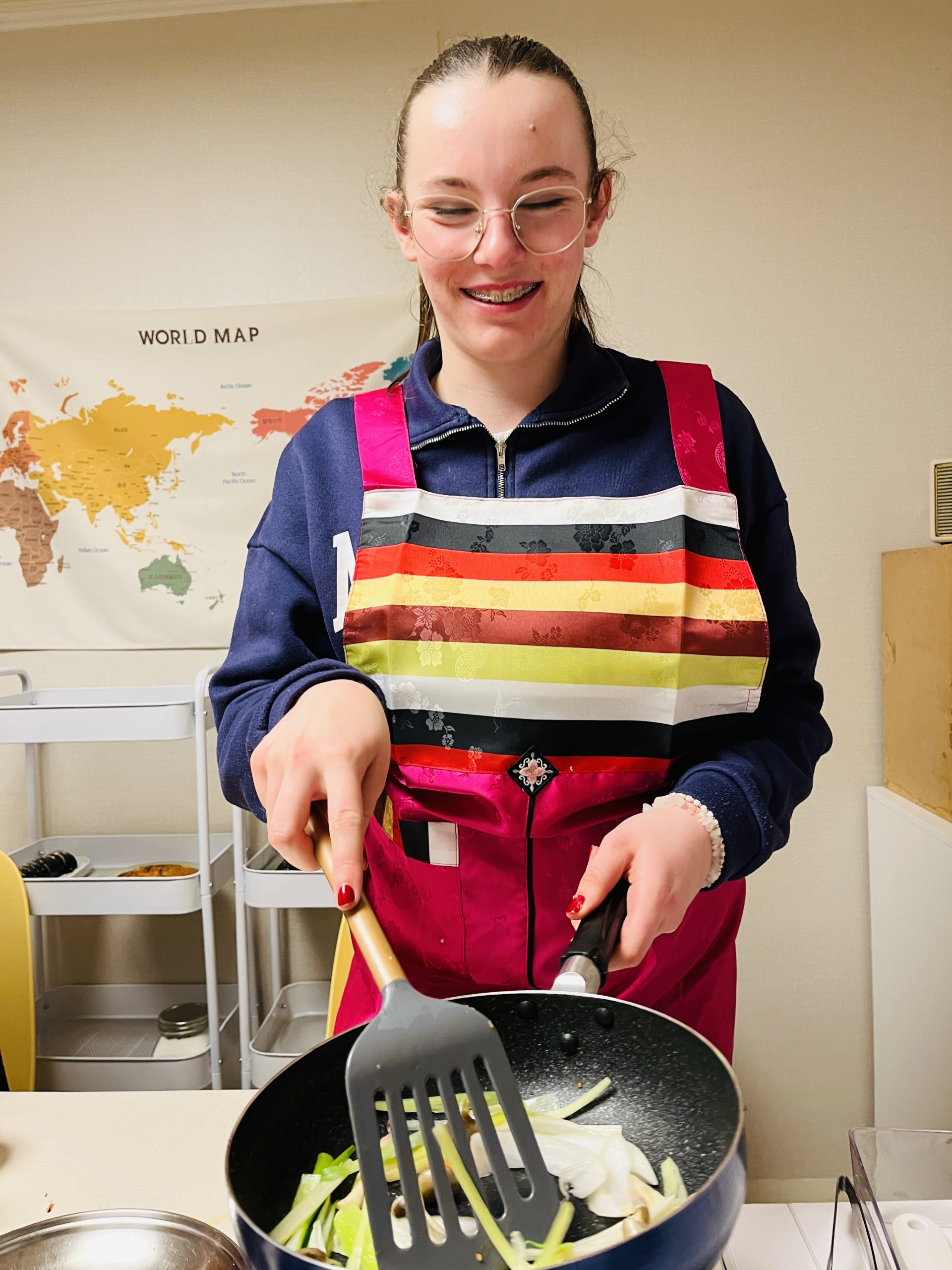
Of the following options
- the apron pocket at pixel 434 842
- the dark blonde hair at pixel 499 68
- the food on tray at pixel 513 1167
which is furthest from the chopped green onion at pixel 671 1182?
the dark blonde hair at pixel 499 68

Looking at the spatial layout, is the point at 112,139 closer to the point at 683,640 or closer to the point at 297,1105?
the point at 683,640

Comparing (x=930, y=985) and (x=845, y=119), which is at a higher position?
(x=845, y=119)

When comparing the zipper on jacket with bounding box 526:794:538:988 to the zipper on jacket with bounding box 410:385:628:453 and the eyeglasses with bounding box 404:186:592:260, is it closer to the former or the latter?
the zipper on jacket with bounding box 410:385:628:453

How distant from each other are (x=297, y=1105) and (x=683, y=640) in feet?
1.68

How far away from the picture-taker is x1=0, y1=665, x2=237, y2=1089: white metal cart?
211 centimetres

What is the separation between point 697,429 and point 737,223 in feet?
5.51

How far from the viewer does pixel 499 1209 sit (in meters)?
0.60

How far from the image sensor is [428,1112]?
0.52m

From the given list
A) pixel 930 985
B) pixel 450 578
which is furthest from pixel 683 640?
pixel 930 985

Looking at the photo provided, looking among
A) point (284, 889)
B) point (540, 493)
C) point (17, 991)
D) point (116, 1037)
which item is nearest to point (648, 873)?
point (540, 493)

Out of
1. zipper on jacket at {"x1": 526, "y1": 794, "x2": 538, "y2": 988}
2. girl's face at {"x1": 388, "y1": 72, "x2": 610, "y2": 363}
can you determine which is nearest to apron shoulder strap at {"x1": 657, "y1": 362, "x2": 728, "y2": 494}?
girl's face at {"x1": 388, "y1": 72, "x2": 610, "y2": 363}

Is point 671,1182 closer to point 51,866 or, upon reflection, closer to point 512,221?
point 512,221

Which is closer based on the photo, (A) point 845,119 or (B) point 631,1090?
(B) point 631,1090

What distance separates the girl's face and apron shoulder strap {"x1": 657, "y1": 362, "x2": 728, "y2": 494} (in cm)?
14
